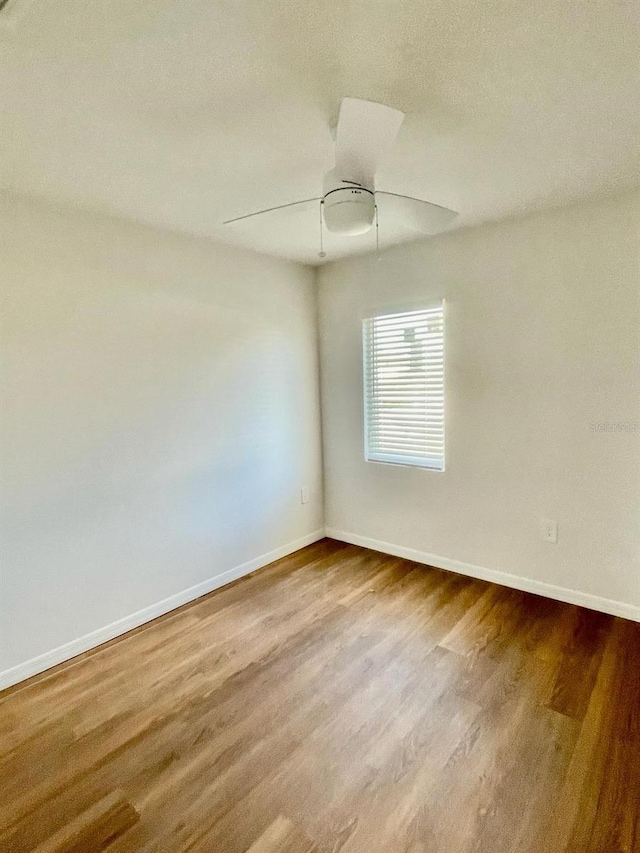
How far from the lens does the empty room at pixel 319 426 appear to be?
50.2 inches

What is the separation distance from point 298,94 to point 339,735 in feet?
7.43

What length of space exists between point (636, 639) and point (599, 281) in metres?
1.86

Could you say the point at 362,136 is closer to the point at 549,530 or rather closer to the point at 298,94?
the point at 298,94

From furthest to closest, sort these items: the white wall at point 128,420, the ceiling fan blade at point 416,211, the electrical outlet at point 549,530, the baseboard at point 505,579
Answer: the electrical outlet at point 549,530 < the baseboard at point 505,579 < the white wall at point 128,420 < the ceiling fan blade at point 416,211

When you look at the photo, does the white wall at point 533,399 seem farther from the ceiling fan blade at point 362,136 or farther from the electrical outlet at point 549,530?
the ceiling fan blade at point 362,136

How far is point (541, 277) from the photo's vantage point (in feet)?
8.11

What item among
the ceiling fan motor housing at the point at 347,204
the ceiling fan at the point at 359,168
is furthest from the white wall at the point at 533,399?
the ceiling fan motor housing at the point at 347,204

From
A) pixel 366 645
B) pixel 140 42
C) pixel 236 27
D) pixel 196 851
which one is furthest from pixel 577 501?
pixel 140 42

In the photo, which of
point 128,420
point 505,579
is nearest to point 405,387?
point 505,579

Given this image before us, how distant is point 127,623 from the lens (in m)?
2.42

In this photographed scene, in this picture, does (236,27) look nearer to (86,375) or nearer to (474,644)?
(86,375)

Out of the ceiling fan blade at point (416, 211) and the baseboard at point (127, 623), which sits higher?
the ceiling fan blade at point (416, 211)

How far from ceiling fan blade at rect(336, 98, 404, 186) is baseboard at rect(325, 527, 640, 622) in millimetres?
2423

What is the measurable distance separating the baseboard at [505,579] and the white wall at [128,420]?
0.75 m
